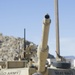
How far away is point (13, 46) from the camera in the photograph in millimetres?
72688

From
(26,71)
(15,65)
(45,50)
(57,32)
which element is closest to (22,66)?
(15,65)

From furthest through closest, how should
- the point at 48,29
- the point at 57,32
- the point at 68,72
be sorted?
1. the point at 57,32
2. the point at 68,72
3. the point at 48,29

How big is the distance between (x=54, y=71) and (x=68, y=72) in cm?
88

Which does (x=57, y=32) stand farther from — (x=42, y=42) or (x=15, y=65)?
(x=42, y=42)

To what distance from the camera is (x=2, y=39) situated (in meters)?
78.6

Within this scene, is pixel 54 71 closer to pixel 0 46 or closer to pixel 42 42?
pixel 42 42

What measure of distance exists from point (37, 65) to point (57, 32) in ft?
27.3

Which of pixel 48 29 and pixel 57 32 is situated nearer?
pixel 48 29

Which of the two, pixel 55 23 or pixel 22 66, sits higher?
pixel 55 23

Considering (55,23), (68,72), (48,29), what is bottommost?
(68,72)

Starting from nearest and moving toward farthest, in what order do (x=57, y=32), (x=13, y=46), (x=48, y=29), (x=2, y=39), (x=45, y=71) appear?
(x=48, y=29)
(x=45, y=71)
(x=57, y=32)
(x=13, y=46)
(x=2, y=39)

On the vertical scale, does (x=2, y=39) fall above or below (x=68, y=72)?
above

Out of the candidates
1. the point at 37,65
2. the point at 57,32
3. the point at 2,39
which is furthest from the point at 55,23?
the point at 2,39

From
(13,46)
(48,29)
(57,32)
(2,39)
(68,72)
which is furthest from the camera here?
(2,39)
